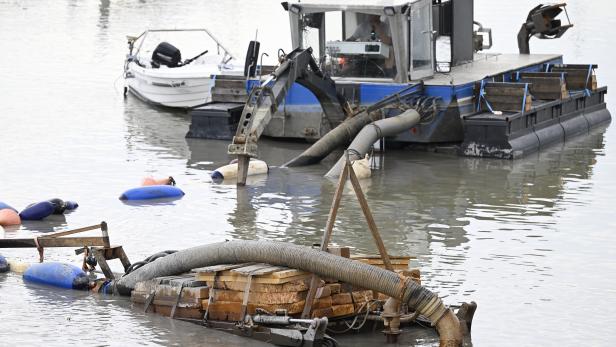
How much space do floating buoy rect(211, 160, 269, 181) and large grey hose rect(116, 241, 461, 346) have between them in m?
7.88

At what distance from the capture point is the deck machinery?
22641mm

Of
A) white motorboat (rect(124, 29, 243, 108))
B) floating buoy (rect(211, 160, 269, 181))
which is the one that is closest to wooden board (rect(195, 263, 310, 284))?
floating buoy (rect(211, 160, 269, 181))

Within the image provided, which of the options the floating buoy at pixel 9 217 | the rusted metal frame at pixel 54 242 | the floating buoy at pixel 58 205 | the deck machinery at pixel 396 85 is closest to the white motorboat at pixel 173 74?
the deck machinery at pixel 396 85

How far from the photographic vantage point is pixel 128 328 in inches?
494

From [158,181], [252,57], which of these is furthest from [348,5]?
[158,181]

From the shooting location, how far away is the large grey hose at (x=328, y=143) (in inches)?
864

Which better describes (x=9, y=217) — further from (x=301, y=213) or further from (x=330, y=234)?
(x=330, y=234)

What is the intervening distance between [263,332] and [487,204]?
8126mm

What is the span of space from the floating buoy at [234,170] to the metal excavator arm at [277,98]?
0.58m

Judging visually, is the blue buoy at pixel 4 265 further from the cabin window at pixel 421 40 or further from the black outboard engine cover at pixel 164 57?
the black outboard engine cover at pixel 164 57

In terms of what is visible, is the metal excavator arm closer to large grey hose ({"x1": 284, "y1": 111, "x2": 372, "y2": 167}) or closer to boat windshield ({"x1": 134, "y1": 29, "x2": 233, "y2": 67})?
large grey hose ({"x1": 284, "y1": 111, "x2": 372, "y2": 167})

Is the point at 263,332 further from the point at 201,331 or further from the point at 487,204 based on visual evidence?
the point at 487,204

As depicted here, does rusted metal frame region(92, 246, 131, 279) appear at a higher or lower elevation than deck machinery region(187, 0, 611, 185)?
lower

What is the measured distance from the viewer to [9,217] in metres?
17.2
